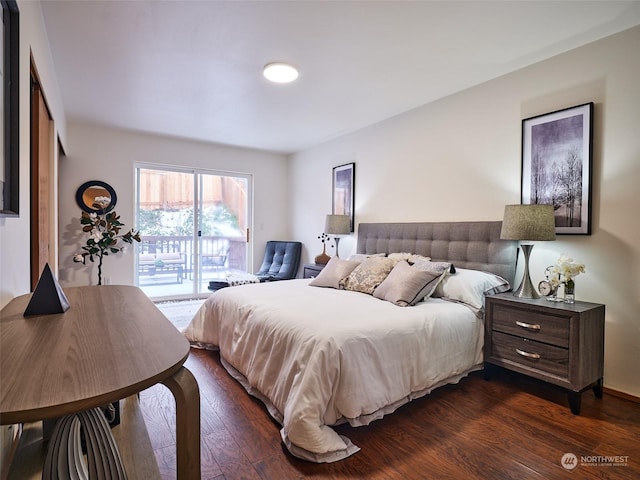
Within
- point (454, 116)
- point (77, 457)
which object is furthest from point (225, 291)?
point (454, 116)

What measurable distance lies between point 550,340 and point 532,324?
0.45 feet

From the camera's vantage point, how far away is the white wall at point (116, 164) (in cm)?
440

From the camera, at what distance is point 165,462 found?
1.64m

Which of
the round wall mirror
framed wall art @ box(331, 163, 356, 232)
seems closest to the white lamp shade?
framed wall art @ box(331, 163, 356, 232)

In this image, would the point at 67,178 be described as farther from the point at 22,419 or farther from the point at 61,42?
the point at 22,419

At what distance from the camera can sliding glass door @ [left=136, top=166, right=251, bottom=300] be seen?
5.11m

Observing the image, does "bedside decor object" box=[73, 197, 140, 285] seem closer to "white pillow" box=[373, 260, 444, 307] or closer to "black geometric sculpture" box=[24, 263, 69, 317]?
"black geometric sculpture" box=[24, 263, 69, 317]

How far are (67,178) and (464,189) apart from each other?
191 inches

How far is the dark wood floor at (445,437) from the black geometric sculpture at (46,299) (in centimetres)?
94

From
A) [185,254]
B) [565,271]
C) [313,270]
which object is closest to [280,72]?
[313,270]

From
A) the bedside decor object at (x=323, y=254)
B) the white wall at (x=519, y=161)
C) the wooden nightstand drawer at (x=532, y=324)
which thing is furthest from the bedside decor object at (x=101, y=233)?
the wooden nightstand drawer at (x=532, y=324)

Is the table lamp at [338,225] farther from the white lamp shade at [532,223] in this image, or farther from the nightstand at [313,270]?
the white lamp shade at [532,223]

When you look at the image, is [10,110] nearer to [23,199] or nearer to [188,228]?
[23,199]

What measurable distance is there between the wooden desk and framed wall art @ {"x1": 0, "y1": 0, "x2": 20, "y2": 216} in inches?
18.3
